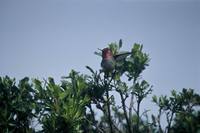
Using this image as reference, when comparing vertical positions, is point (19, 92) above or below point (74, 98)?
above

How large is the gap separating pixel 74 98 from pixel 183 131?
456 cm

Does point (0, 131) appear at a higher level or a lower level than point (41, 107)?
lower

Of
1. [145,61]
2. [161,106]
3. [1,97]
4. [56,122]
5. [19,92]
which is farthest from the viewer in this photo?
[161,106]

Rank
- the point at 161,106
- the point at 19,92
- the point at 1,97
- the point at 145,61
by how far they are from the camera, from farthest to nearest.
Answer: the point at 161,106 → the point at 145,61 → the point at 19,92 → the point at 1,97

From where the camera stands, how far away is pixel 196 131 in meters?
9.00

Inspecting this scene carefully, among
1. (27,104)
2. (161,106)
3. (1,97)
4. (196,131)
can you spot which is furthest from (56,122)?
(161,106)

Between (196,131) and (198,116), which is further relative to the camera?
(198,116)

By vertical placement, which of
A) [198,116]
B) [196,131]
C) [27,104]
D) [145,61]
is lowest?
[196,131]

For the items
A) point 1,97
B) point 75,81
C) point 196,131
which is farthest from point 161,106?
point 1,97

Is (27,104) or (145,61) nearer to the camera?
(27,104)

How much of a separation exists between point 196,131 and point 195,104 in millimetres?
3485

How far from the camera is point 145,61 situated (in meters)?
11.8

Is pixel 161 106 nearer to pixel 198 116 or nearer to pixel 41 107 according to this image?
pixel 198 116

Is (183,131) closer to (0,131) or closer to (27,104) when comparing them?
(27,104)
